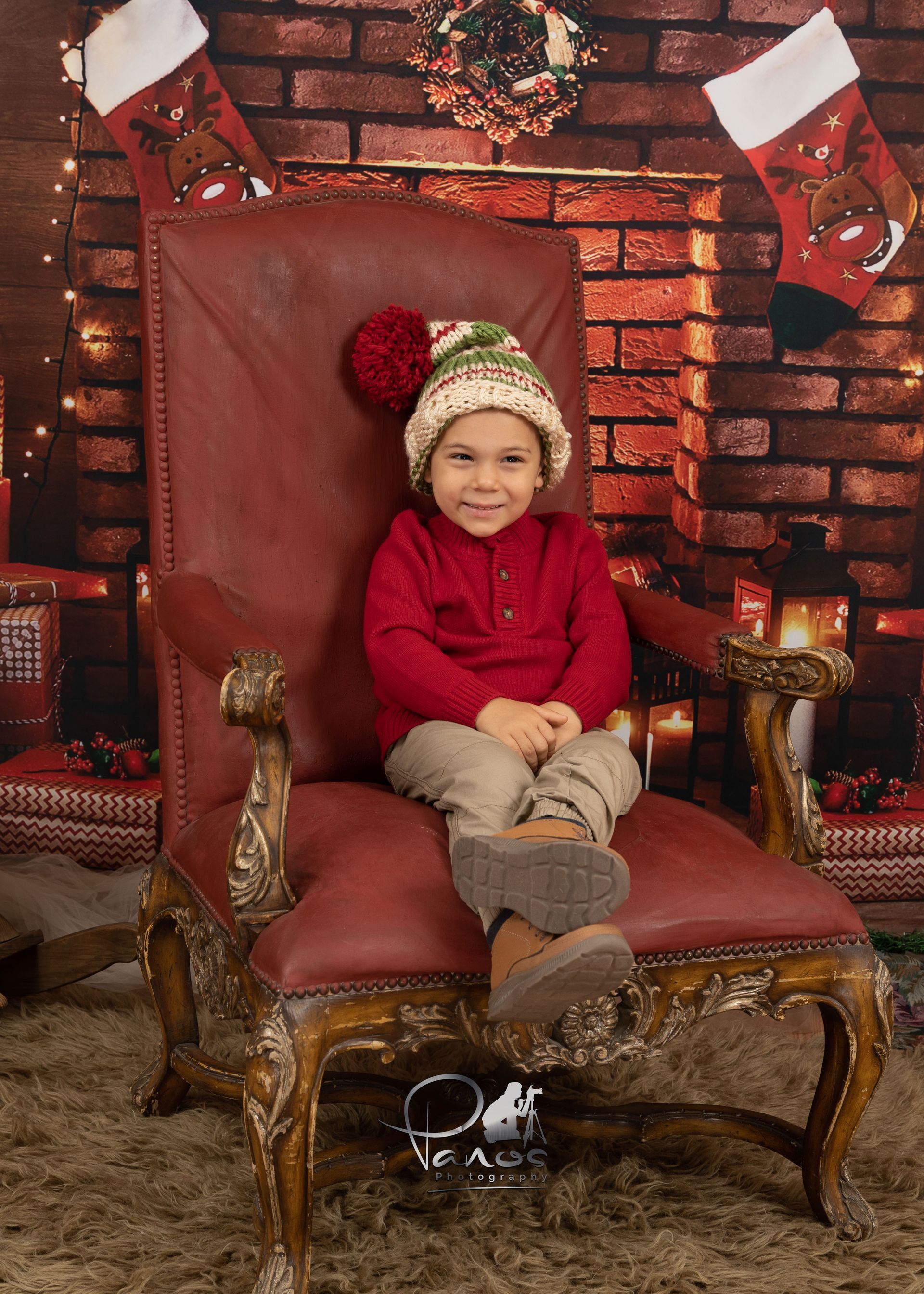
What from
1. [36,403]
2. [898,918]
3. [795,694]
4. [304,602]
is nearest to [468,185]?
[36,403]

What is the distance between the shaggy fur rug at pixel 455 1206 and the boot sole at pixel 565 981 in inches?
16.3

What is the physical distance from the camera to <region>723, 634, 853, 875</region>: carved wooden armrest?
147cm

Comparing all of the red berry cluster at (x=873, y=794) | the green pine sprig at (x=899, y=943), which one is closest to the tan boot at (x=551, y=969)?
the green pine sprig at (x=899, y=943)

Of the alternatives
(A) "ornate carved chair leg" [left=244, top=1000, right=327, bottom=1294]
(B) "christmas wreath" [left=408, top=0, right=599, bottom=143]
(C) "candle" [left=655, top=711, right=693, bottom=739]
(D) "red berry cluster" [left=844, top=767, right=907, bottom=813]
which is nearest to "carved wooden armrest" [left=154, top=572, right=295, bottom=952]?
(A) "ornate carved chair leg" [left=244, top=1000, right=327, bottom=1294]

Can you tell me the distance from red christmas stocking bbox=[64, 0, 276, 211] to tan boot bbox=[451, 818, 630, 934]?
1.74 meters

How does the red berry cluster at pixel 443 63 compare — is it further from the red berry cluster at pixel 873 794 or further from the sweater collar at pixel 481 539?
the red berry cluster at pixel 873 794

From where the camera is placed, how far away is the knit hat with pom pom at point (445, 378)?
157 centimetres

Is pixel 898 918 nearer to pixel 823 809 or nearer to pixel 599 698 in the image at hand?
pixel 823 809

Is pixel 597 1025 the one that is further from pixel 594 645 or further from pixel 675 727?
pixel 675 727

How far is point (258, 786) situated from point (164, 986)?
0.55m

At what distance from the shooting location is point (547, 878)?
3.73 feet

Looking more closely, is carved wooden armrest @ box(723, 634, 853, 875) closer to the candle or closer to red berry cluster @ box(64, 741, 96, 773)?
the candle

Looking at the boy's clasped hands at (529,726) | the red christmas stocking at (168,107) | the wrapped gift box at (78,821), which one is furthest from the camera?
the wrapped gift box at (78,821)

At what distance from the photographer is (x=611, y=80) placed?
250cm
